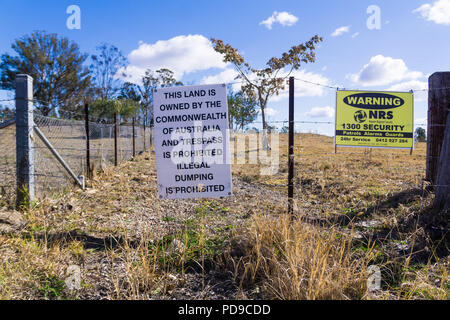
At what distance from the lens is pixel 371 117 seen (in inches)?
191

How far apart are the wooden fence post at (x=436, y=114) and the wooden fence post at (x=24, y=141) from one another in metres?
6.76

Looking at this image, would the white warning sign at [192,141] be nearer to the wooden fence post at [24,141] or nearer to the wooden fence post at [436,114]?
the wooden fence post at [24,141]

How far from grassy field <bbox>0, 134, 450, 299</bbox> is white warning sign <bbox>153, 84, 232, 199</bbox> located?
1.67 feet

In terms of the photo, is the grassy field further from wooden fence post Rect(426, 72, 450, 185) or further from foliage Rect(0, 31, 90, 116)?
foliage Rect(0, 31, 90, 116)

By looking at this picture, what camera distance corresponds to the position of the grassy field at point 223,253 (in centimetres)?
260

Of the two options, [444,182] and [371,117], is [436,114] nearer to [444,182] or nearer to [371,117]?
[371,117]

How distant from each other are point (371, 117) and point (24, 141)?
5700mm

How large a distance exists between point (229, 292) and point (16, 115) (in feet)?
14.7

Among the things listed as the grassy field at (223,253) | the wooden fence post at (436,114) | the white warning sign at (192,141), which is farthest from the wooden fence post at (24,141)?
the wooden fence post at (436,114)

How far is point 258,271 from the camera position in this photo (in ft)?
9.50

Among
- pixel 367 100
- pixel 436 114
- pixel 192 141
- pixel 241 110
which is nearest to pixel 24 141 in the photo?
pixel 192 141

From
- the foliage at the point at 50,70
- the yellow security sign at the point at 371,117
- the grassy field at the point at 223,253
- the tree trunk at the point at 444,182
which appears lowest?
the grassy field at the point at 223,253
